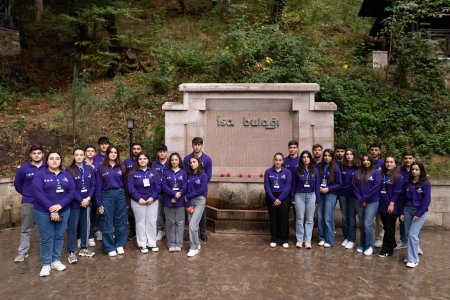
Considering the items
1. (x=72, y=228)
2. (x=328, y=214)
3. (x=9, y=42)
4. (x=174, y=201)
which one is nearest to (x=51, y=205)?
(x=72, y=228)

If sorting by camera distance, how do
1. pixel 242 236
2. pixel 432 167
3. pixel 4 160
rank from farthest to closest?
pixel 4 160 < pixel 432 167 < pixel 242 236

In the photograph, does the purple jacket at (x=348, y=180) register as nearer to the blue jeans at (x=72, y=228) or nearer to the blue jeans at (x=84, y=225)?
the blue jeans at (x=84, y=225)

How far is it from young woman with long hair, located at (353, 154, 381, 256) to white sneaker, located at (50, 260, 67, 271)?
4.67 meters

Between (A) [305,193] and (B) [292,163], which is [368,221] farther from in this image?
(B) [292,163]

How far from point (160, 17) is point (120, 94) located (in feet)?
30.7

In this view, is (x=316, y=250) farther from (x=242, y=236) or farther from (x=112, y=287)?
(x=112, y=287)

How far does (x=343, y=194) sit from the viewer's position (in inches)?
256

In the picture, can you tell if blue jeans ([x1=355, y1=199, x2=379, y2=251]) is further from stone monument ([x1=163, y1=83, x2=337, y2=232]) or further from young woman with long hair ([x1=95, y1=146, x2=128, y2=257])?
young woman with long hair ([x1=95, y1=146, x2=128, y2=257])

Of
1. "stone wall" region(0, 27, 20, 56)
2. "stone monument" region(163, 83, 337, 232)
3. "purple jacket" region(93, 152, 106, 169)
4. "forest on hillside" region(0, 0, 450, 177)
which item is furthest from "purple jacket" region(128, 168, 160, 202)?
Answer: "stone wall" region(0, 27, 20, 56)

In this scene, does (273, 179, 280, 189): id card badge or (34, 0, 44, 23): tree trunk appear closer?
(273, 179, 280, 189): id card badge

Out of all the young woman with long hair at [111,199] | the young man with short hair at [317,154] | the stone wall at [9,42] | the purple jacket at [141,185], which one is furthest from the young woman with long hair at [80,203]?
the stone wall at [9,42]

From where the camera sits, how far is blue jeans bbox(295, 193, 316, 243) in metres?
6.41

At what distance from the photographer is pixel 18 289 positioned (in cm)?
477

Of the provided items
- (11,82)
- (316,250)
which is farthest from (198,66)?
(316,250)
